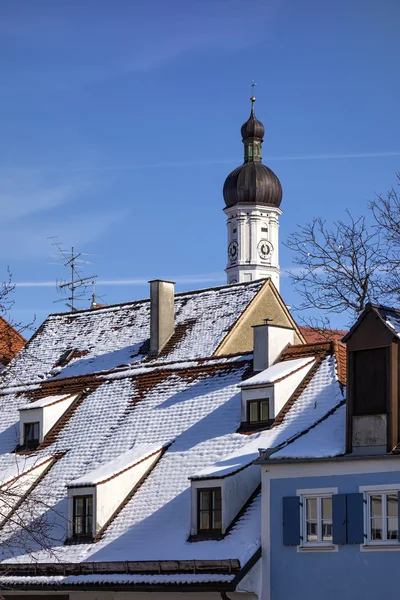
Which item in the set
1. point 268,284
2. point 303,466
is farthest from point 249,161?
point 303,466

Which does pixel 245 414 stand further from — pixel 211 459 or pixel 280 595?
pixel 280 595

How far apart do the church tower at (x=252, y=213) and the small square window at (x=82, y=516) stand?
311ft

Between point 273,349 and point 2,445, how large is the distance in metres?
8.59

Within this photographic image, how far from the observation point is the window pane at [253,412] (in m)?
29.4

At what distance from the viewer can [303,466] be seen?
25344mm

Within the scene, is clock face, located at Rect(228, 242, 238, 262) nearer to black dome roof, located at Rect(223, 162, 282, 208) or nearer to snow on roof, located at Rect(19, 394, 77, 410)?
black dome roof, located at Rect(223, 162, 282, 208)

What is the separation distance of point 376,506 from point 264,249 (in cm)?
10228

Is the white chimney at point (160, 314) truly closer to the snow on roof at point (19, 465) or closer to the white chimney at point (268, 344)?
the snow on roof at point (19, 465)

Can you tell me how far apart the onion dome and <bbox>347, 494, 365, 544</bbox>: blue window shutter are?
9993 cm

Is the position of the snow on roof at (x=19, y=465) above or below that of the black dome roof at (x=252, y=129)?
below

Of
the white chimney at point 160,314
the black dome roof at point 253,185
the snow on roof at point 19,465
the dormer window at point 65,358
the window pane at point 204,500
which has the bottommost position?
the window pane at point 204,500

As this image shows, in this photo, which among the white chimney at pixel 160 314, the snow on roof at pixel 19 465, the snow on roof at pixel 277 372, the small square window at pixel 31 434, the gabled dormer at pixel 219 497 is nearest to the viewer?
the gabled dormer at pixel 219 497

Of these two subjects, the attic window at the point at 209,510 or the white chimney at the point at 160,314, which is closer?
the attic window at the point at 209,510

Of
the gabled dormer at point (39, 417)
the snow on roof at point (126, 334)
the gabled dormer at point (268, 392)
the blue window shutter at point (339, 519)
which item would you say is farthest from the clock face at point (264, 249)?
the blue window shutter at point (339, 519)
